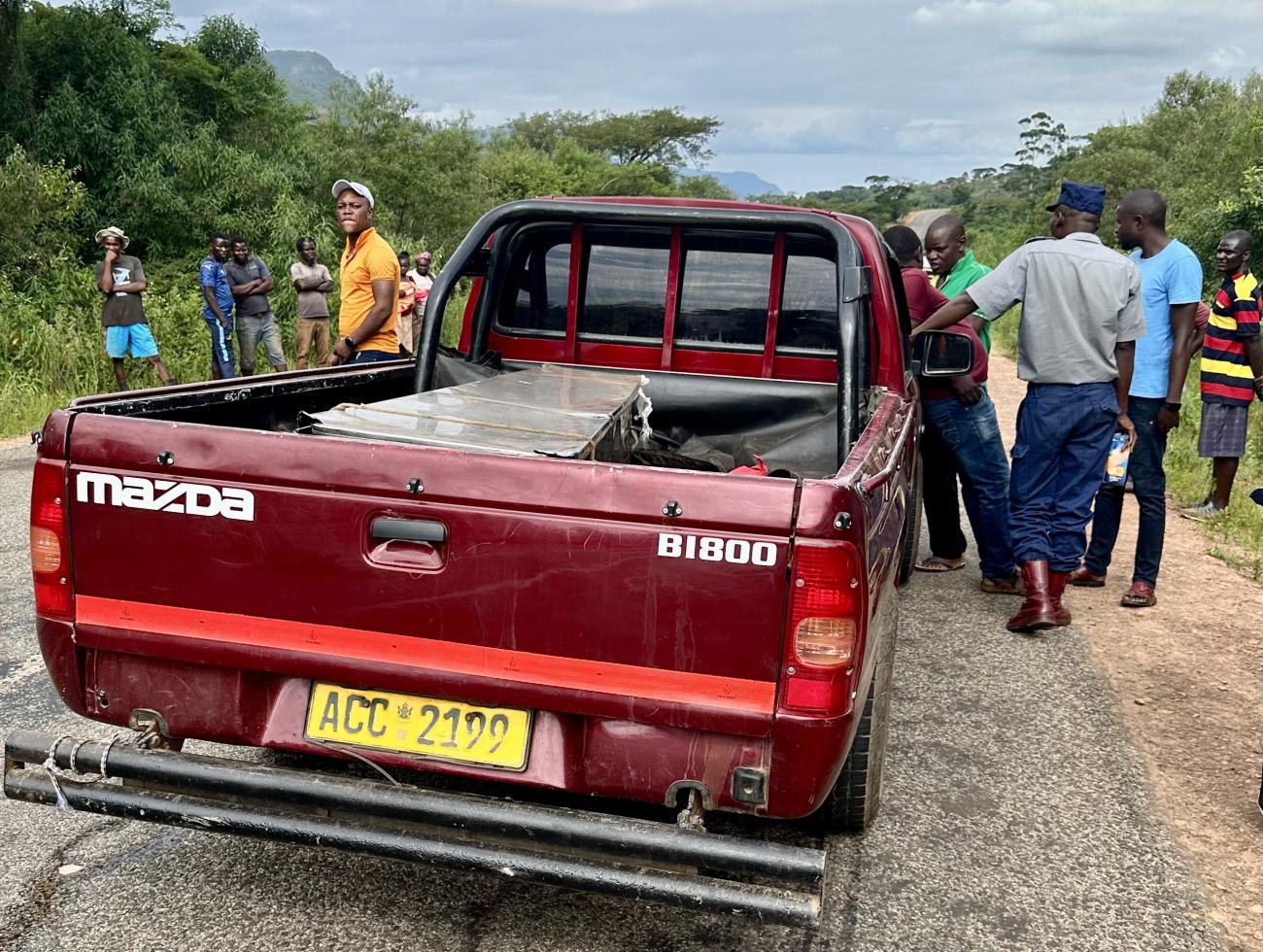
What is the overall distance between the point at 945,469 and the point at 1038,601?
116 centimetres

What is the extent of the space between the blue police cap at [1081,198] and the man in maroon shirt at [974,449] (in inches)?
31.6

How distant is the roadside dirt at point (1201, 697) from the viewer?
3664mm

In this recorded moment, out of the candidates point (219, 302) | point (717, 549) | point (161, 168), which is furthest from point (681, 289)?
point (161, 168)

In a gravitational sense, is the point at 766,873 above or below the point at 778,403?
below

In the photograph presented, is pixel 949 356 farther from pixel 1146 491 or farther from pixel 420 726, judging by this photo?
pixel 420 726

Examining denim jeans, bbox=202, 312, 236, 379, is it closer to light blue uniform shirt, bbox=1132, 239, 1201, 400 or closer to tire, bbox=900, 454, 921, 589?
tire, bbox=900, 454, 921, 589

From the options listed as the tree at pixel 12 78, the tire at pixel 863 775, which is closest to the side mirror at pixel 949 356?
the tire at pixel 863 775

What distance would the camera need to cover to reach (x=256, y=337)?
13.4m

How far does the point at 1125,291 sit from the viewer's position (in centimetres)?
552

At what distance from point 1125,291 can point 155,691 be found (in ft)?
14.7

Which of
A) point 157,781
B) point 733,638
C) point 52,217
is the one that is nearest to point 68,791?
point 157,781

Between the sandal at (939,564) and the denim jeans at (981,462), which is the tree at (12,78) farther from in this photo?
the denim jeans at (981,462)

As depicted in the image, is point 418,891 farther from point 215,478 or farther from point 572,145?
point 572,145

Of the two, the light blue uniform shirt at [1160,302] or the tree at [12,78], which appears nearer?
the light blue uniform shirt at [1160,302]
